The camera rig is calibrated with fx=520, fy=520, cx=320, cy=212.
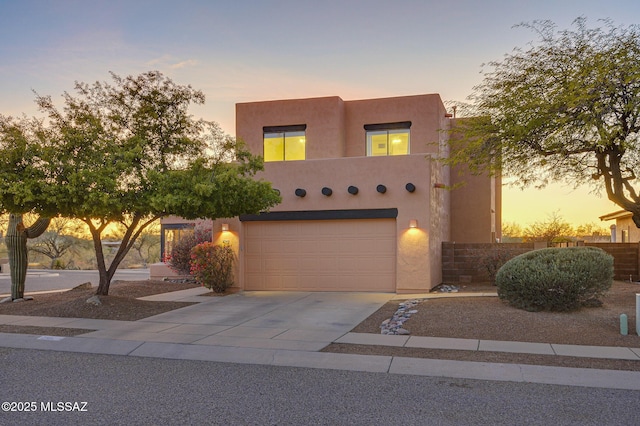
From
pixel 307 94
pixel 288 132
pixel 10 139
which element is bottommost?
pixel 10 139

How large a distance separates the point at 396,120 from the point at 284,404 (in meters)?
16.0

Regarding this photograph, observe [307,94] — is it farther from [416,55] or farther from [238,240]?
[238,240]

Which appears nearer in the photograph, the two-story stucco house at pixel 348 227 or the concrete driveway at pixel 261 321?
the concrete driveway at pixel 261 321

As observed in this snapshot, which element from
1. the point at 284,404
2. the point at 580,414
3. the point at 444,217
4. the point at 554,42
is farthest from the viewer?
the point at 444,217

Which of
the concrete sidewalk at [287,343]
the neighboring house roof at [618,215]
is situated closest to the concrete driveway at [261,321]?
the concrete sidewalk at [287,343]

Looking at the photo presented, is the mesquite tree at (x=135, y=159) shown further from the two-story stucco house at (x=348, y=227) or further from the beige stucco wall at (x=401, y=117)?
the beige stucco wall at (x=401, y=117)

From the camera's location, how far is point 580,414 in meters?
5.41

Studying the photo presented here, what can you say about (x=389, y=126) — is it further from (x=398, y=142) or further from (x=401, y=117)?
(x=398, y=142)

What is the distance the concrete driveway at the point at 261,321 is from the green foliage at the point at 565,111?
207 inches

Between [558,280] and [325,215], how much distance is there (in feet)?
25.5

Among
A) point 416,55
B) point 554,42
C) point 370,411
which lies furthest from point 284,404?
point 416,55

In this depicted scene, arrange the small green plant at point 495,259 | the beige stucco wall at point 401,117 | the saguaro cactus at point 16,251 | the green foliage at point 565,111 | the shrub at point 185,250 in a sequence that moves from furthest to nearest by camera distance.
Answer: the shrub at point 185,250 → the beige stucco wall at point 401,117 → the small green plant at point 495,259 → the saguaro cactus at point 16,251 → the green foliage at point 565,111

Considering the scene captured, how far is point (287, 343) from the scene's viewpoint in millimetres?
8992

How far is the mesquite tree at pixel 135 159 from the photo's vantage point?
Result: 38.0ft
